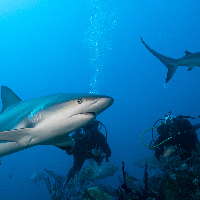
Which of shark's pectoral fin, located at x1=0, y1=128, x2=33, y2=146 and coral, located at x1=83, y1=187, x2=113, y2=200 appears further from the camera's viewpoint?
coral, located at x1=83, y1=187, x2=113, y2=200

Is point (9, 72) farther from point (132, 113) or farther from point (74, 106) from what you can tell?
point (74, 106)

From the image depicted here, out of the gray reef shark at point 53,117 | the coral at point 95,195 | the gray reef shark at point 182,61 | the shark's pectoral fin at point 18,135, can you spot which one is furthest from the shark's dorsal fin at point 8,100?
the gray reef shark at point 182,61

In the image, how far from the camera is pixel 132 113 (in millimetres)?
129250

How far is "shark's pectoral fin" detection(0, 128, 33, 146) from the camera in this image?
8.52 feet

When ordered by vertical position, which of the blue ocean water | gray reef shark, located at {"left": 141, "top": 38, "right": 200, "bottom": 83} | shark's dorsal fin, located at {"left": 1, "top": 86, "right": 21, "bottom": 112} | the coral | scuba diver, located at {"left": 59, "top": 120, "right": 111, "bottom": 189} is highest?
the blue ocean water

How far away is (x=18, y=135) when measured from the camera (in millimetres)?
2719

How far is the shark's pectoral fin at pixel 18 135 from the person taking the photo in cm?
260

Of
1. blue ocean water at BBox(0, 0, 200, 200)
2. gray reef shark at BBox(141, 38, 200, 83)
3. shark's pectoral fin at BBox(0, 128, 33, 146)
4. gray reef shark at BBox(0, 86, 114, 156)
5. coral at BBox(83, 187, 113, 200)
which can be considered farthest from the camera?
blue ocean water at BBox(0, 0, 200, 200)

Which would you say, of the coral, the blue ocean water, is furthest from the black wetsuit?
the blue ocean water

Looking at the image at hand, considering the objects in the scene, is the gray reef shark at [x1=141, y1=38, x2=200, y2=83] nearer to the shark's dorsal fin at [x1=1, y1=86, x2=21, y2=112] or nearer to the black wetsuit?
the black wetsuit

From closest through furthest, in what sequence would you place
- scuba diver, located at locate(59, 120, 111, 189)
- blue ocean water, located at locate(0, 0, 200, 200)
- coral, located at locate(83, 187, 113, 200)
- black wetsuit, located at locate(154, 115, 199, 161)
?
coral, located at locate(83, 187, 113, 200)
black wetsuit, located at locate(154, 115, 199, 161)
scuba diver, located at locate(59, 120, 111, 189)
blue ocean water, located at locate(0, 0, 200, 200)

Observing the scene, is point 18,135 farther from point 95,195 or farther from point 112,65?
point 112,65

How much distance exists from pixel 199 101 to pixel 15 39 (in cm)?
12260

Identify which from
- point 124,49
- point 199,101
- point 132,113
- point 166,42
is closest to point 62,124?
point 124,49
